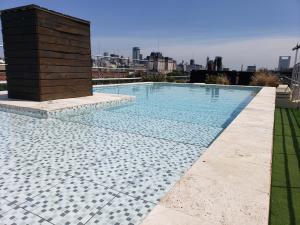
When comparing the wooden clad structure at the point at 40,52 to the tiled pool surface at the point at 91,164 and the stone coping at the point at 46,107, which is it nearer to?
the stone coping at the point at 46,107

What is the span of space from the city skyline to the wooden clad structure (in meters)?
0.74

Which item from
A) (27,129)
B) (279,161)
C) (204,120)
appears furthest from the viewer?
(204,120)

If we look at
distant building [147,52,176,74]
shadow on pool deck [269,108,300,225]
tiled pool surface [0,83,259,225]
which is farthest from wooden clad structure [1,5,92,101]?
distant building [147,52,176,74]

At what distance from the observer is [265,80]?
16.7 metres

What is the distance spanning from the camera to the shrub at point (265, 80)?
53.6 ft

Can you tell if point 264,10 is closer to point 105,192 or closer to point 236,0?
point 236,0

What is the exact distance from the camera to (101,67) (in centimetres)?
1466

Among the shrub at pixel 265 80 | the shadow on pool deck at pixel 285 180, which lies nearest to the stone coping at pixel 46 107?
the shadow on pool deck at pixel 285 180

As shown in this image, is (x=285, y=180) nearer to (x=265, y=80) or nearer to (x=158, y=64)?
(x=265, y=80)

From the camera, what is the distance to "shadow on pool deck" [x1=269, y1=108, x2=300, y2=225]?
220 cm

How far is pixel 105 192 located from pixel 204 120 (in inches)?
177

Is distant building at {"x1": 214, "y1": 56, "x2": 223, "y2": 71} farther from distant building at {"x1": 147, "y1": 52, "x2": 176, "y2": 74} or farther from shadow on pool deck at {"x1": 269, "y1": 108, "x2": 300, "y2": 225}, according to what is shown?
shadow on pool deck at {"x1": 269, "y1": 108, "x2": 300, "y2": 225}

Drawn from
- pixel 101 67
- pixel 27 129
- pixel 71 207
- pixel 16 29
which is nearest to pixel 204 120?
pixel 27 129

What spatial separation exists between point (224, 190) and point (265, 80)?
1643 centimetres
